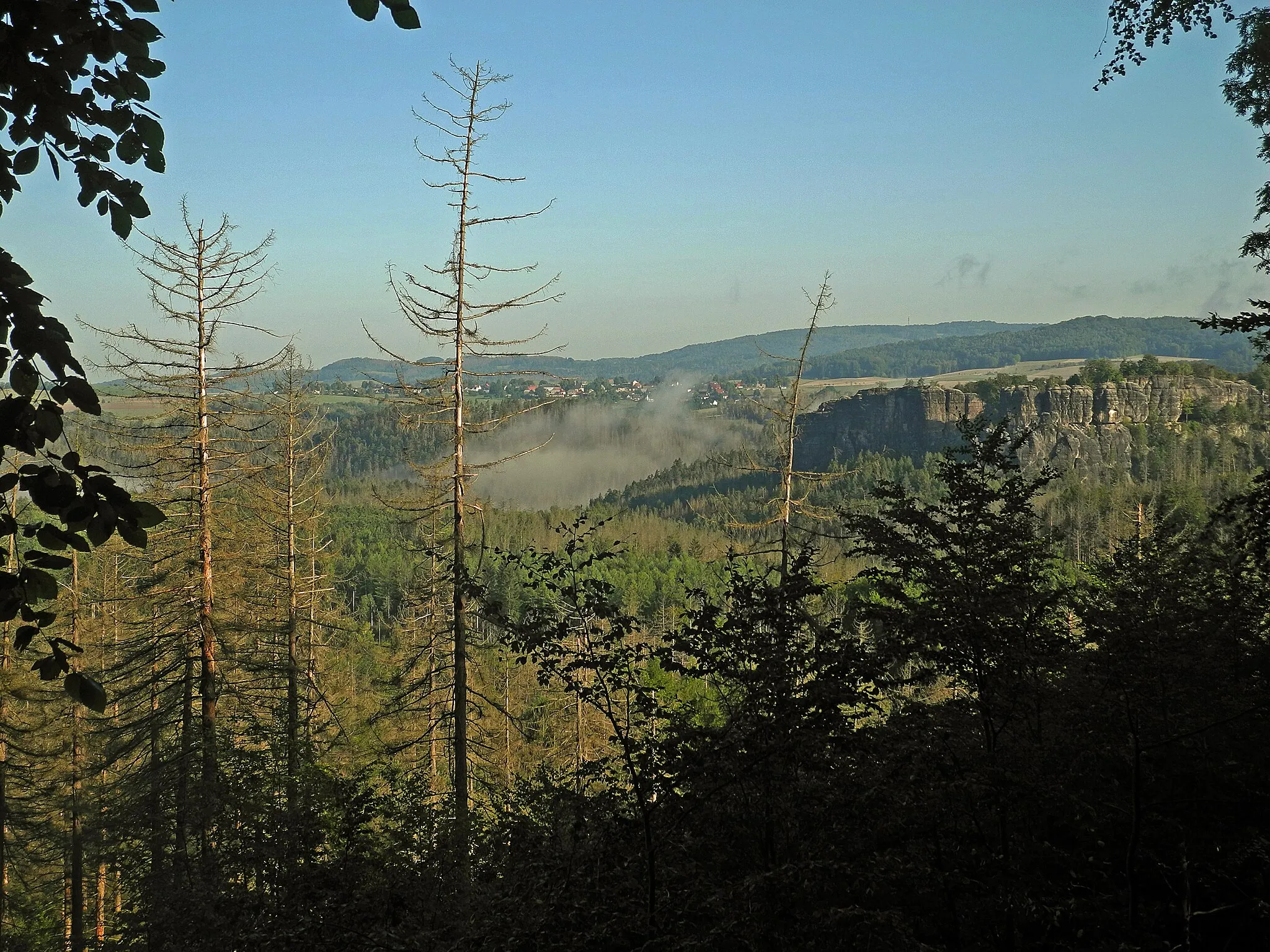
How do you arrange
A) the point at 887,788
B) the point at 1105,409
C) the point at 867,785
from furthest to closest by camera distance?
1. the point at 1105,409
2. the point at 867,785
3. the point at 887,788

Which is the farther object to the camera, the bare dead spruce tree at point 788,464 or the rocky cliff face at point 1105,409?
the rocky cliff face at point 1105,409

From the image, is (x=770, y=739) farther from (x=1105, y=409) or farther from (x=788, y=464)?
(x=1105, y=409)

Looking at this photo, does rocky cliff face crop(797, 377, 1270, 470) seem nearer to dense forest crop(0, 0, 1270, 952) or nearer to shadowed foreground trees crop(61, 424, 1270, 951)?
dense forest crop(0, 0, 1270, 952)

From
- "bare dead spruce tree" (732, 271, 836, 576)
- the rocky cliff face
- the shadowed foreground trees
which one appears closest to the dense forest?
the shadowed foreground trees

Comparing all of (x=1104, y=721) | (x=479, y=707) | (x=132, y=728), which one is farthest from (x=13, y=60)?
(x=132, y=728)

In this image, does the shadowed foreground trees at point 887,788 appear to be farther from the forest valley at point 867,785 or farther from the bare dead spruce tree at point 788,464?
the bare dead spruce tree at point 788,464

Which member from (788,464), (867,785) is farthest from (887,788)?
(788,464)

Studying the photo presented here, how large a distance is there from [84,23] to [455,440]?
11.7 meters

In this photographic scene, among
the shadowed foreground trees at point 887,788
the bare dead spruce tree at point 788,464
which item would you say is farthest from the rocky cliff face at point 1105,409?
the shadowed foreground trees at point 887,788

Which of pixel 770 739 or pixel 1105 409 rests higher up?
pixel 1105 409

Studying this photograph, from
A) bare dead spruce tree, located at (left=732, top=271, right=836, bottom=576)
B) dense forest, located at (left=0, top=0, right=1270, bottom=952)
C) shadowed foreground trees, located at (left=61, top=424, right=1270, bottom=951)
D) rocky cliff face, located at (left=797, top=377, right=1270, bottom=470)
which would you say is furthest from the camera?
rocky cliff face, located at (left=797, top=377, right=1270, bottom=470)

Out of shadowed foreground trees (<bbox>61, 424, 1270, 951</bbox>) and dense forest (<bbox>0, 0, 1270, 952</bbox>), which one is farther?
shadowed foreground trees (<bbox>61, 424, 1270, 951</bbox>)

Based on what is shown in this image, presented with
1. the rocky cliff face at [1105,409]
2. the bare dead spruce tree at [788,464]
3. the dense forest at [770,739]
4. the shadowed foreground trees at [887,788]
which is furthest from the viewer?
the rocky cliff face at [1105,409]

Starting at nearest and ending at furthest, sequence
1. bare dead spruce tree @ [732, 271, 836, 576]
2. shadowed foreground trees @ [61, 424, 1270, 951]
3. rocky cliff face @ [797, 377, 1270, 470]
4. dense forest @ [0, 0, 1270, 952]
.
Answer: dense forest @ [0, 0, 1270, 952]
shadowed foreground trees @ [61, 424, 1270, 951]
bare dead spruce tree @ [732, 271, 836, 576]
rocky cliff face @ [797, 377, 1270, 470]
